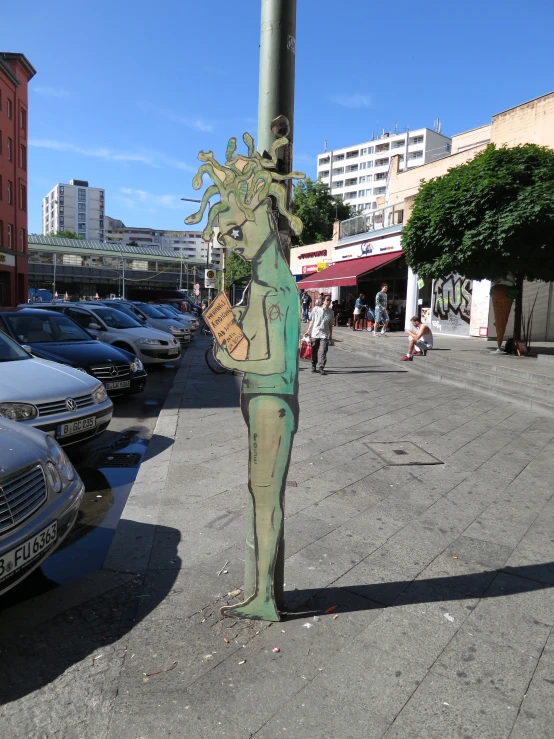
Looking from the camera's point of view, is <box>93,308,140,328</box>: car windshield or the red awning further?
the red awning

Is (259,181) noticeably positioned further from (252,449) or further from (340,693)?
(340,693)

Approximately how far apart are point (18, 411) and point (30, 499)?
225 cm

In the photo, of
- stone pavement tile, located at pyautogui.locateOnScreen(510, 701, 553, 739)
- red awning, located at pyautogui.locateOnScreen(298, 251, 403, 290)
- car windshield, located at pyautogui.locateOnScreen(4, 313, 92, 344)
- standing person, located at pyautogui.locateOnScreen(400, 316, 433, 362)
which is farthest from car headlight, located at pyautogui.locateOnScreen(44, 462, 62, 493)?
red awning, located at pyautogui.locateOnScreen(298, 251, 403, 290)

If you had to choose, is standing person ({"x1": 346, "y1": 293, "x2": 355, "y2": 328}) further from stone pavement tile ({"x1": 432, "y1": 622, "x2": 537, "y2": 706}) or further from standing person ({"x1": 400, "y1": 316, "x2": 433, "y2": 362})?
stone pavement tile ({"x1": 432, "y1": 622, "x2": 537, "y2": 706})

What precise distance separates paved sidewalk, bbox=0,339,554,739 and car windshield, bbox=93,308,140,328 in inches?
347

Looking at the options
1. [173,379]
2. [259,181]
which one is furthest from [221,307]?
[173,379]

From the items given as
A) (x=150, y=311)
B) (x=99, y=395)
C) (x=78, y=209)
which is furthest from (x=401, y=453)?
(x=78, y=209)

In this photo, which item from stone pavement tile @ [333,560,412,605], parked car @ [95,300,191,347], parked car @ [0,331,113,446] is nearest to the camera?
stone pavement tile @ [333,560,412,605]

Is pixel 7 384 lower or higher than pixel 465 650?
higher

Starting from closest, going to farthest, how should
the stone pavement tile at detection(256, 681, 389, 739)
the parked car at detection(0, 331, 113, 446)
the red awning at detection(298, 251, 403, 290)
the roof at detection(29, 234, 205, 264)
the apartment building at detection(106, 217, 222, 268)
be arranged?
1. the stone pavement tile at detection(256, 681, 389, 739)
2. the parked car at detection(0, 331, 113, 446)
3. the red awning at detection(298, 251, 403, 290)
4. the roof at detection(29, 234, 205, 264)
5. the apartment building at detection(106, 217, 222, 268)

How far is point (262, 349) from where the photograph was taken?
2.74 m

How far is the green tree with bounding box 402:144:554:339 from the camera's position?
11.9 meters

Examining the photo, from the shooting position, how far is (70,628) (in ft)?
9.65

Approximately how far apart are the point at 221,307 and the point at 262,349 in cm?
29
